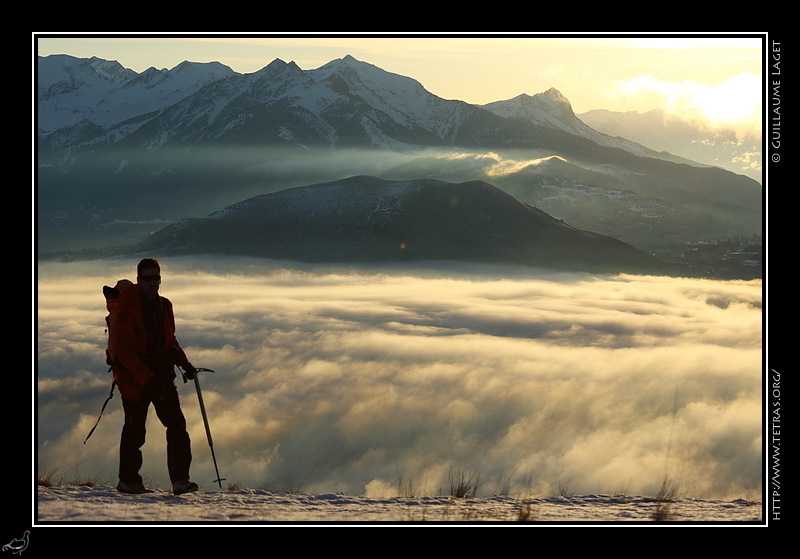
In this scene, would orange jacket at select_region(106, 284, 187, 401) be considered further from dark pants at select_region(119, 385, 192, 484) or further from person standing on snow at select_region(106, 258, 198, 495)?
dark pants at select_region(119, 385, 192, 484)

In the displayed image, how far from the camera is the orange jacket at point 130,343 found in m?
12.6

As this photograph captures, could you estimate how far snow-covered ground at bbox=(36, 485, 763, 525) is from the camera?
12.2 m

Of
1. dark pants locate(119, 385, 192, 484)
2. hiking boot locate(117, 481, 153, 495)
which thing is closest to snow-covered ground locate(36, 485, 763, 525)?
hiking boot locate(117, 481, 153, 495)

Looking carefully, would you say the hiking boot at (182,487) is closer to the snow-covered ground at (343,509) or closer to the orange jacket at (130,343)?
the snow-covered ground at (343,509)

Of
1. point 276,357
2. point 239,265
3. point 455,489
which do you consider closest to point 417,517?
point 455,489

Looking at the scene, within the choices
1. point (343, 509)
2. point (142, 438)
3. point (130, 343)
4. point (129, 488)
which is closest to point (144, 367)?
point (130, 343)

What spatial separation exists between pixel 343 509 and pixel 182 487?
2332mm

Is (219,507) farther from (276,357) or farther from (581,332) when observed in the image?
(581,332)

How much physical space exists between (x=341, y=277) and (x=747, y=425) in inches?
4499

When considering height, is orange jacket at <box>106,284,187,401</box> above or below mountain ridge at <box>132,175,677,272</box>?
below

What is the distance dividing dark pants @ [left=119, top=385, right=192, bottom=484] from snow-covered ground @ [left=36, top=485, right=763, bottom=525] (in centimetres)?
35

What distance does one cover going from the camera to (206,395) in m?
65.4

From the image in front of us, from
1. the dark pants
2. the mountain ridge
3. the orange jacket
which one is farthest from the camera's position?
the mountain ridge

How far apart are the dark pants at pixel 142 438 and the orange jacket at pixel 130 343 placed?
0.25 metres
